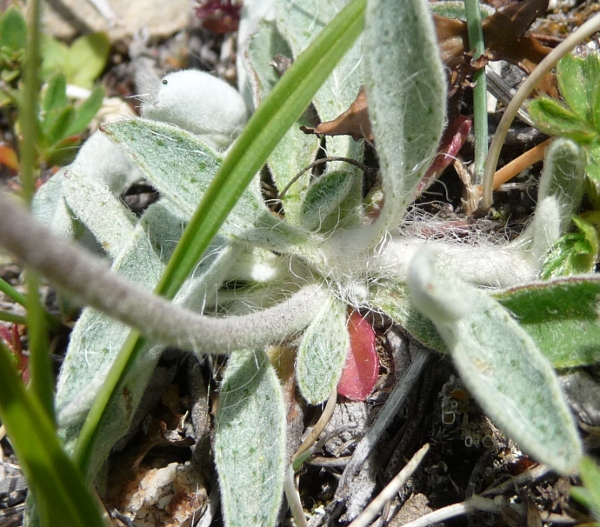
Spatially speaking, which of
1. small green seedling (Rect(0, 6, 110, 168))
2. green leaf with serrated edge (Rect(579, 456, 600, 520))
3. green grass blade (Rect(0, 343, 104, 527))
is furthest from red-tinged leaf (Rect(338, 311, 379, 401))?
small green seedling (Rect(0, 6, 110, 168))

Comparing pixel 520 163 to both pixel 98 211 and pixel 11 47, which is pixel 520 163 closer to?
pixel 98 211

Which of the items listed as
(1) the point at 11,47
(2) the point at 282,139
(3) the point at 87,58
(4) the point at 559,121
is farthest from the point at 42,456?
(3) the point at 87,58

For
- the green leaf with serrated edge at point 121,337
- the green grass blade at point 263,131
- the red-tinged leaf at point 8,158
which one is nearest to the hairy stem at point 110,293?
the green grass blade at point 263,131

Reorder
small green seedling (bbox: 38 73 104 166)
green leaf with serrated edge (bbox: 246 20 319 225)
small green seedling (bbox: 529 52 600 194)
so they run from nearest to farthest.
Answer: small green seedling (bbox: 529 52 600 194), green leaf with serrated edge (bbox: 246 20 319 225), small green seedling (bbox: 38 73 104 166)

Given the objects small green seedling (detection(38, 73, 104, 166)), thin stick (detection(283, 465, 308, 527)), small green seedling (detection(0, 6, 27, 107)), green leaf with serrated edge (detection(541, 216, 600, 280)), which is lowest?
thin stick (detection(283, 465, 308, 527))

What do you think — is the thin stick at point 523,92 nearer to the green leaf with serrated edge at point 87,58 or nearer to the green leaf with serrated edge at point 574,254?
the green leaf with serrated edge at point 574,254

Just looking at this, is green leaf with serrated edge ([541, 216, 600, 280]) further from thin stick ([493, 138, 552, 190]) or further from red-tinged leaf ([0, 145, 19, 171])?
red-tinged leaf ([0, 145, 19, 171])

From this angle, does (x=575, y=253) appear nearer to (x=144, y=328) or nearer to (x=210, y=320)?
(x=210, y=320)
